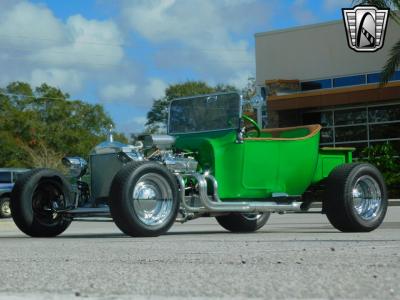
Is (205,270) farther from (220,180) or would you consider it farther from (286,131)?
(286,131)

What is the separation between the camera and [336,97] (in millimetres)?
32406

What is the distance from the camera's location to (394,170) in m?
29.4

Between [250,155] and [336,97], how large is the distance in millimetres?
21472

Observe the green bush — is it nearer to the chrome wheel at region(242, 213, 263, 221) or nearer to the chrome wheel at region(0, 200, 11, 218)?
the chrome wheel at region(0, 200, 11, 218)

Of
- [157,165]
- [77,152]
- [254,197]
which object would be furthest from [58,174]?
[77,152]

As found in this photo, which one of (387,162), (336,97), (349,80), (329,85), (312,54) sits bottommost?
(387,162)

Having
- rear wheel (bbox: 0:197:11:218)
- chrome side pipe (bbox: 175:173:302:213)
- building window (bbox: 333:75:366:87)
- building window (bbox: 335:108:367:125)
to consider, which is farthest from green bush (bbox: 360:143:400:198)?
chrome side pipe (bbox: 175:173:302:213)

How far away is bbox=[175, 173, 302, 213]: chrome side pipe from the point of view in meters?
10.8

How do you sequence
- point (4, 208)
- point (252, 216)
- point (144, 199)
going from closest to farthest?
1. point (144, 199)
2. point (252, 216)
3. point (4, 208)

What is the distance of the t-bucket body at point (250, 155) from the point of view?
11398 millimetres

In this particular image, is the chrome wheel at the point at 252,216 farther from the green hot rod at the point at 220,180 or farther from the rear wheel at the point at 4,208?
the rear wheel at the point at 4,208

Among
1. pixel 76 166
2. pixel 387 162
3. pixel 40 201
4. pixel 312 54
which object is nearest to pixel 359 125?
pixel 312 54

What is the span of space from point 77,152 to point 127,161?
52812 mm

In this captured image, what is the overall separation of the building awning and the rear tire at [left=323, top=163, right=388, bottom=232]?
19279mm
